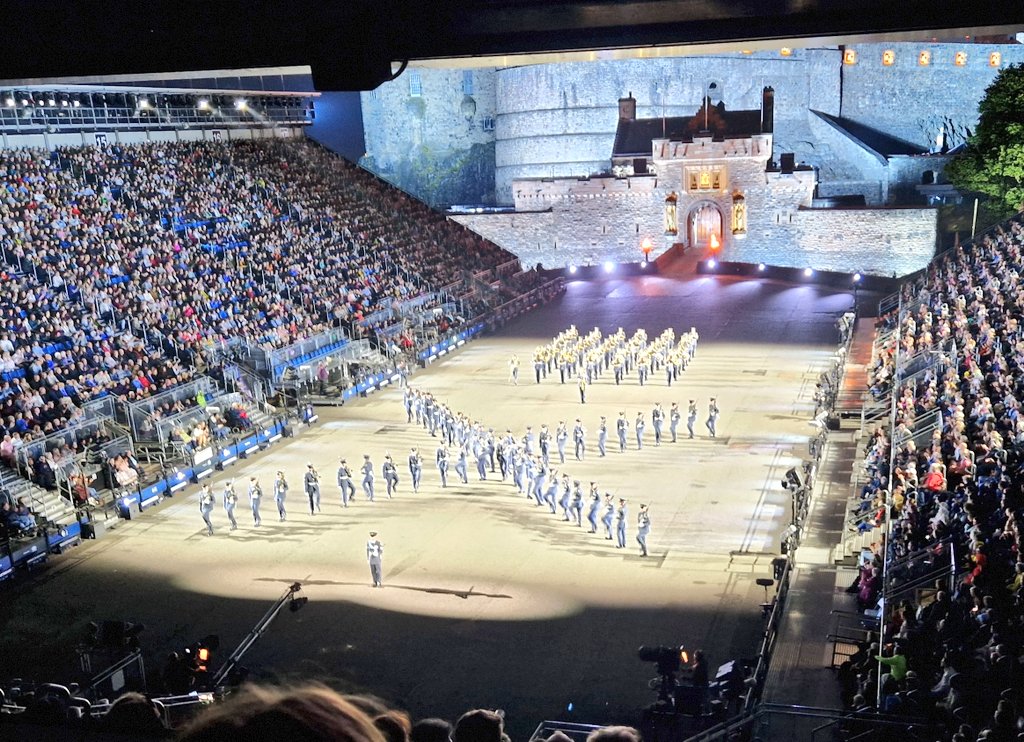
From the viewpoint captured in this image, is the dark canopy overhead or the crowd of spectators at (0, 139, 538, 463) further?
the crowd of spectators at (0, 139, 538, 463)

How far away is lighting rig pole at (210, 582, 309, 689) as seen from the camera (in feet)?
47.6

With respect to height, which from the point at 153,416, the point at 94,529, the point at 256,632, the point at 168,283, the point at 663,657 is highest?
the point at 168,283

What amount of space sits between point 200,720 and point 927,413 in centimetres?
2199

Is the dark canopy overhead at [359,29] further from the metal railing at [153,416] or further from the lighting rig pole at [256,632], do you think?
the metal railing at [153,416]

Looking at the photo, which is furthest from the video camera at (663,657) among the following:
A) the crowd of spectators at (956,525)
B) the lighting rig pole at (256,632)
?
the lighting rig pole at (256,632)

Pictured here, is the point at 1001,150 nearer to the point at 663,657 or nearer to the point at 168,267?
the point at 168,267

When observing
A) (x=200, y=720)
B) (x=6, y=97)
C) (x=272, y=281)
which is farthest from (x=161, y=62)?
(x=6, y=97)

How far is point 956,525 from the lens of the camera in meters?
15.1

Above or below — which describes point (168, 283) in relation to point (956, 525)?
above

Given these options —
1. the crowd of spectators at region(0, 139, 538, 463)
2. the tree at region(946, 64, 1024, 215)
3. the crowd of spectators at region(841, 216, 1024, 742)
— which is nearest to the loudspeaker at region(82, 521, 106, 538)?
the crowd of spectators at region(0, 139, 538, 463)

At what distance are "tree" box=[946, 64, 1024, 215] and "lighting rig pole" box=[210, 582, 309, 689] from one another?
38515 mm

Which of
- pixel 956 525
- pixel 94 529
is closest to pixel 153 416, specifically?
pixel 94 529

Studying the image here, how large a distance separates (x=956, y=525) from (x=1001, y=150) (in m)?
34.4

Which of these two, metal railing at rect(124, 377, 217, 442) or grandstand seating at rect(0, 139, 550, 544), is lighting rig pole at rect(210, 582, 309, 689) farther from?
metal railing at rect(124, 377, 217, 442)
